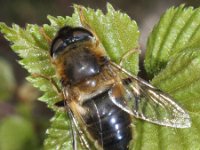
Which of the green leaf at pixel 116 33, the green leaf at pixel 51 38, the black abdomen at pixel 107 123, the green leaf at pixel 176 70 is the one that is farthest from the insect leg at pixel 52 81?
the green leaf at pixel 176 70

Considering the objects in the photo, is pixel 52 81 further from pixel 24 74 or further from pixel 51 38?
pixel 24 74

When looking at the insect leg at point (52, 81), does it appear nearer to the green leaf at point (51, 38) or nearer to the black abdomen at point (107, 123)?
the green leaf at point (51, 38)

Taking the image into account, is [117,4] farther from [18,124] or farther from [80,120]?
[80,120]

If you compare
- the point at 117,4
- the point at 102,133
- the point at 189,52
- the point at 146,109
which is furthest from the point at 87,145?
the point at 117,4

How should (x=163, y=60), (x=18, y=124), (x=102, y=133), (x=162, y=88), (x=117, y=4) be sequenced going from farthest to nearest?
(x=117, y=4), (x=18, y=124), (x=163, y=60), (x=162, y=88), (x=102, y=133)

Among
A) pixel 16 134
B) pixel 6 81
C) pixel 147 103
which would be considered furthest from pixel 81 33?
pixel 6 81

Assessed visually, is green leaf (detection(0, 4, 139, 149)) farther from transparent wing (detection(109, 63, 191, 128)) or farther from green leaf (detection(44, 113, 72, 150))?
transparent wing (detection(109, 63, 191, 128))
